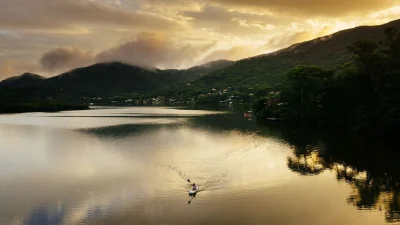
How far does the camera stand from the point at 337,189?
41.7m

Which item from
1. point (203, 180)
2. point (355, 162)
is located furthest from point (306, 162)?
point (203, 180)

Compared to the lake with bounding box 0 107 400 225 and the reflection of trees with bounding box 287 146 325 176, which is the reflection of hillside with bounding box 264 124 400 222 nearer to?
the reflection of trees with bounding box 287 146 325 176

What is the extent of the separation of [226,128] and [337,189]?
59.3 meters

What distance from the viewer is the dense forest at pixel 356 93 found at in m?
74.5

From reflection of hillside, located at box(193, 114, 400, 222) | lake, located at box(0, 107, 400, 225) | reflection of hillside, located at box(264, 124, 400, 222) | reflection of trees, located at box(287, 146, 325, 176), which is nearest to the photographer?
lake, located at box(0, 107, 400, 225)

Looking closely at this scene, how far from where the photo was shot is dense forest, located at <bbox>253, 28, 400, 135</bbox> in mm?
74500

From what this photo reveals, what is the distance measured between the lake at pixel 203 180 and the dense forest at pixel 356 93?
7001mm

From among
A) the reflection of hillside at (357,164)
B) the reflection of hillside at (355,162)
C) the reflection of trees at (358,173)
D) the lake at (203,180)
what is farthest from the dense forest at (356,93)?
the reflection of trees at (358,173)

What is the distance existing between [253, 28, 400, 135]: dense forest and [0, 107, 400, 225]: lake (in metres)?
7.00

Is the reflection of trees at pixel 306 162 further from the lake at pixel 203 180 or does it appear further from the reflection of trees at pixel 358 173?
the lake at pixel 203 180

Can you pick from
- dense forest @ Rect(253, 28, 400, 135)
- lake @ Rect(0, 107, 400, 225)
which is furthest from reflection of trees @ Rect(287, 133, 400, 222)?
dense forest @ Rect(253, 28, 400, 135)

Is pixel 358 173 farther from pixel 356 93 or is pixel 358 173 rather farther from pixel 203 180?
pixel 356 93

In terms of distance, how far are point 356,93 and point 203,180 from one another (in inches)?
2238

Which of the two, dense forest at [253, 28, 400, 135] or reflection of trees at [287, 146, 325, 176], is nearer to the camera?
reflection of trees at [287, 146, 325, 176]
